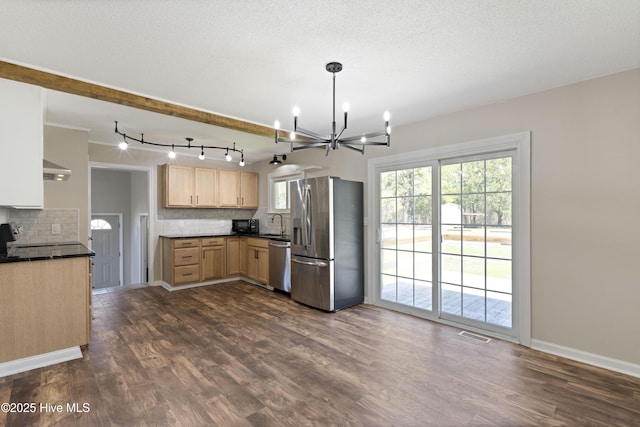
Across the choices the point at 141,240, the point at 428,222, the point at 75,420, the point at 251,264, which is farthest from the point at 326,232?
the point at 141,240

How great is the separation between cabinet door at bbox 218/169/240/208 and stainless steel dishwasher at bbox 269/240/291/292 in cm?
155

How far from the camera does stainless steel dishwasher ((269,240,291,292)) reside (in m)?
4.81

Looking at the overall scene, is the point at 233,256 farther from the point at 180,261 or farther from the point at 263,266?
the point at 180,261

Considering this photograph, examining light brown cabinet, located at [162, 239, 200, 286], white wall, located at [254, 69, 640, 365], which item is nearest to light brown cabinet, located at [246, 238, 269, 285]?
light brown cabinet, located at [162, 239, 200, 286]

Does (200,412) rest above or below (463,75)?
below

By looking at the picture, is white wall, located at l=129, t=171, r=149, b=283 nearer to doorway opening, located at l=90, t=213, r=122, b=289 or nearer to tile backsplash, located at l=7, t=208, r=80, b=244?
doorway opening, located at l=90, t=213, r=122, b=289

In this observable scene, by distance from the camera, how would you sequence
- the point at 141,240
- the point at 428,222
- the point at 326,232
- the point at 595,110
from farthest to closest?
the point at 141,240, the point at 326,232, the point at 428,222, the point at 595,110

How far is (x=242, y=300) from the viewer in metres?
4.61

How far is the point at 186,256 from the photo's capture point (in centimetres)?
526

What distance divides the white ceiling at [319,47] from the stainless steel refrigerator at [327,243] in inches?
50.6

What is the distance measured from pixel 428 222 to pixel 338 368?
204 cm

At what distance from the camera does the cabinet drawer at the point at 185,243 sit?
5168 millimetres

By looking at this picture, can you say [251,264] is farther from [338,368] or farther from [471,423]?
[471,423]

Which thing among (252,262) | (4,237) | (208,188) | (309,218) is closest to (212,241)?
(252,262)
